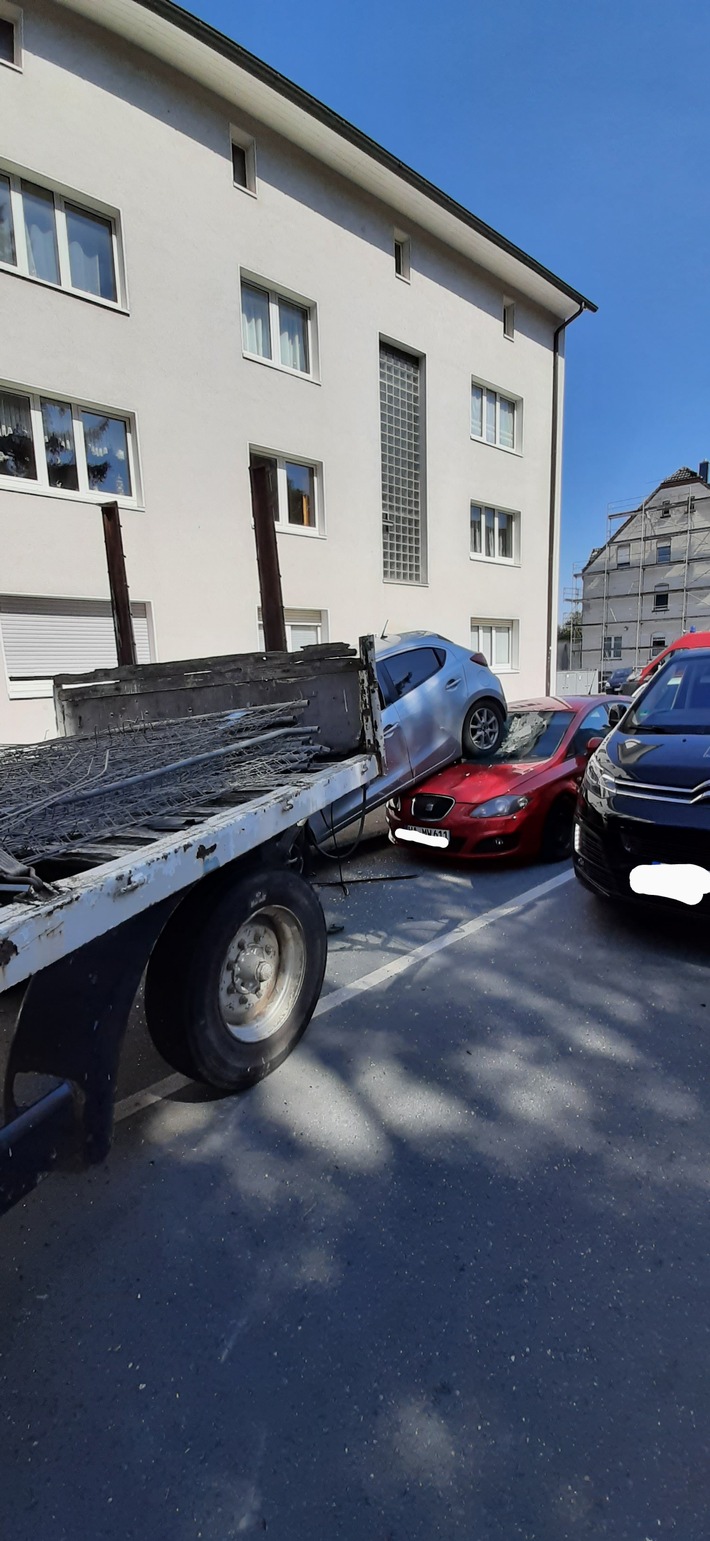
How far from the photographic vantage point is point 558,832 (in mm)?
5602

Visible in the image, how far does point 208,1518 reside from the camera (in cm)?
143

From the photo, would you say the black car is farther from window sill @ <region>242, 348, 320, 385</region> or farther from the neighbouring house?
the neighbouring house

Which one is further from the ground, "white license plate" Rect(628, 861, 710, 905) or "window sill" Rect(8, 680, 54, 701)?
"window sill" Rect(8, 680, 54, 701)

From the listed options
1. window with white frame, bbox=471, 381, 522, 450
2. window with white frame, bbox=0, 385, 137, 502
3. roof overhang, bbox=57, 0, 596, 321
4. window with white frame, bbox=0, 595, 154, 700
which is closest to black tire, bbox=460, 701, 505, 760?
window with white frame, bbox=0, 595, 154, 700

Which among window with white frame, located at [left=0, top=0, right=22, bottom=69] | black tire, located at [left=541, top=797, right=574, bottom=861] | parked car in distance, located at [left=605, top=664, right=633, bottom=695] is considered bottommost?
parked car in distance, located at [left=605, top=664, right=633, bottom=695]

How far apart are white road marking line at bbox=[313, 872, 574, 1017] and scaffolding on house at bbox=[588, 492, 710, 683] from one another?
3808 cm

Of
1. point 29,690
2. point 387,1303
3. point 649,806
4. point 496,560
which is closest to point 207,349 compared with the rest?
point 29,690

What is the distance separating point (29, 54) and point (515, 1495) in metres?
14.2

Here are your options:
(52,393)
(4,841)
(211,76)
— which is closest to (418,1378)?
(4,841)

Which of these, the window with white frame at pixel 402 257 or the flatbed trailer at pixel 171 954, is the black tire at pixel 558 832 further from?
the window with white frame at pixel 402 257

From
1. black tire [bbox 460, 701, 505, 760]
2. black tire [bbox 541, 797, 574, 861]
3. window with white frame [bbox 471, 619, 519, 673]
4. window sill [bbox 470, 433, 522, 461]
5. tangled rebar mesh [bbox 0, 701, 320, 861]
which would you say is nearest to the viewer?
tangled rebar mesh [bbox 0, 701, 320, 861]

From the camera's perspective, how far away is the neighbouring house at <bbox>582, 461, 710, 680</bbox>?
4162 centimetres

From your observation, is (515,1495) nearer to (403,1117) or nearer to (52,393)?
(403,1117)

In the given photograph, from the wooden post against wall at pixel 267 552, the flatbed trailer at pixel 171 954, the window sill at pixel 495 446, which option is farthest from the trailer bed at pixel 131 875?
the window sill at pixel 495 446
